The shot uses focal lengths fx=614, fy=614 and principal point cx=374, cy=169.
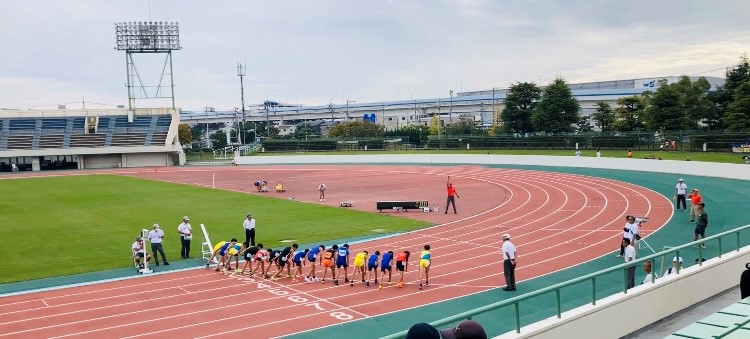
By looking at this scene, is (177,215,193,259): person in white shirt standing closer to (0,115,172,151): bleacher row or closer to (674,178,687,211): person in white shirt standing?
(674,178,687,211): person in white shirt standing

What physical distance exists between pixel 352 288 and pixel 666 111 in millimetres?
48651

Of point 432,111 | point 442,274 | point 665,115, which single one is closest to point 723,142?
point 665,115

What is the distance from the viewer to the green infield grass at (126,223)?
20266 millimetres

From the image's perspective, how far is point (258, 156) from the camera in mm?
76188

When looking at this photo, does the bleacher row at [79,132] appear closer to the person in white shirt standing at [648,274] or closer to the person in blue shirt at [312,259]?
the person in blue shirt at [312,259]

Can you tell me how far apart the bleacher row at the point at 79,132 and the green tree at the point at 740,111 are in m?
63.5

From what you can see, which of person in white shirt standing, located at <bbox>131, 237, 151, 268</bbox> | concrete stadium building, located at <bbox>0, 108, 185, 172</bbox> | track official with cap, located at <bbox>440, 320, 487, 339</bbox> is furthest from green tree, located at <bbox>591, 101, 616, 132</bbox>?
track official with cap, located at <bbox>440, 320, 487, 339</bbox>

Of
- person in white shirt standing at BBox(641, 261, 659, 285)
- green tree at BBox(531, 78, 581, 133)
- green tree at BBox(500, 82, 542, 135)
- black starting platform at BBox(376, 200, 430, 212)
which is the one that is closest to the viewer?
person in white shirt standing at BBox(641, 261, 659, 285)

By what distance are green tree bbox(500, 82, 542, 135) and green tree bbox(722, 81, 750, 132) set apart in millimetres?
26068

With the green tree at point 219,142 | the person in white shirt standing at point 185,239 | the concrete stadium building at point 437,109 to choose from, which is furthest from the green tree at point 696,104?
the green tree at point 219,142

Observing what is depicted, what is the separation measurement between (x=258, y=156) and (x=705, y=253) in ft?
225

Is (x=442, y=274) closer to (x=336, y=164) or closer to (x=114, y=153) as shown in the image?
(x=336, y=164)

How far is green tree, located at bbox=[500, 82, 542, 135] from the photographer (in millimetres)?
74062

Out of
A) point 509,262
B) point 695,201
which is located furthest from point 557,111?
point 509,262
